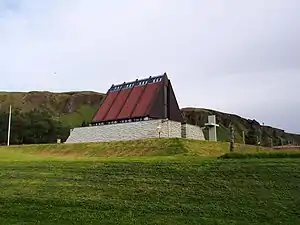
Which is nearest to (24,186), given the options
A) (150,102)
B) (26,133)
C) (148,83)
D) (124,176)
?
(124,176)

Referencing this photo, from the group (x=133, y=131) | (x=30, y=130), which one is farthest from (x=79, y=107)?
(x=133, y=131)

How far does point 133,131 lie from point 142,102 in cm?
538

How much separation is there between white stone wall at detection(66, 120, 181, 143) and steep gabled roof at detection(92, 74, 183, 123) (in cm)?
244

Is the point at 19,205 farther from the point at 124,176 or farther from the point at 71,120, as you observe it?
the point at 71,120

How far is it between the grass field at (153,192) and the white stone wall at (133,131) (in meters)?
14.7

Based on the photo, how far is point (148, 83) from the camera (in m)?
43.2

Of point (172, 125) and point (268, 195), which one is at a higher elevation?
point (172, 125)

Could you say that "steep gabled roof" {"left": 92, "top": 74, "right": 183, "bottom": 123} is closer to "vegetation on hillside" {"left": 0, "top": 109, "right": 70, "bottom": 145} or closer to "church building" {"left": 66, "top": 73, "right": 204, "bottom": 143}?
"church building" {"left": 66, "top": 73, "right": 204, "bottom": 143}

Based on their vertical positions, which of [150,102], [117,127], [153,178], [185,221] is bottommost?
[185,221]

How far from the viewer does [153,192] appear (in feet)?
48.6

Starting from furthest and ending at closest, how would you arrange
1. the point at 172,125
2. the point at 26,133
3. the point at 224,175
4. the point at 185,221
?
1. the point at 26,133
2. the point at 172,125
3. the point at 224,175
4. the point at 185,221

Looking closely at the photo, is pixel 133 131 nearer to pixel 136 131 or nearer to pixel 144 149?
pixel 136 131

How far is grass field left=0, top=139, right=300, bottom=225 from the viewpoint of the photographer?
492 inches

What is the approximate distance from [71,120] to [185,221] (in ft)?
392
